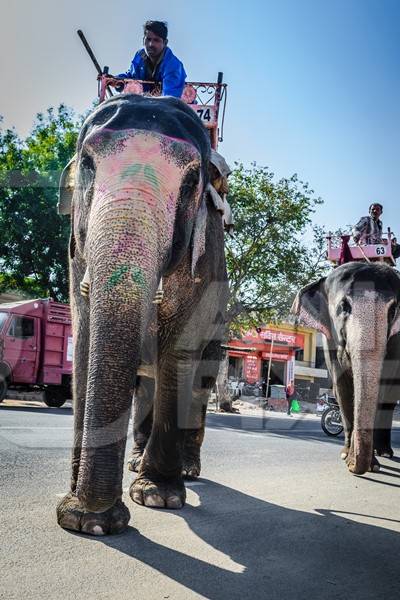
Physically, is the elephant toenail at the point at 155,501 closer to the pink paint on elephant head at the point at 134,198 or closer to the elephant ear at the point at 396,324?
the pink paint on elephant head at the point at 134,198

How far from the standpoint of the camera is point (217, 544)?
3365 mm

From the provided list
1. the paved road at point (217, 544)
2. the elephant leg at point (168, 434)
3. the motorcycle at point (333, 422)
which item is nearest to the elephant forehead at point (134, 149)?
the elephant leg at point (168, 434)

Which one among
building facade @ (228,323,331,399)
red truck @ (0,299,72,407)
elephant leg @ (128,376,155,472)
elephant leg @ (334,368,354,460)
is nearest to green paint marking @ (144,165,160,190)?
elephant leg @ (128,376,155,472)

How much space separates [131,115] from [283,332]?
42.2 metres

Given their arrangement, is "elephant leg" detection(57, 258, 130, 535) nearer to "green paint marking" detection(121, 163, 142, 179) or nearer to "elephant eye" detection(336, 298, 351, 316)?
"green paint marking" detection(121, 163, 142, 179)

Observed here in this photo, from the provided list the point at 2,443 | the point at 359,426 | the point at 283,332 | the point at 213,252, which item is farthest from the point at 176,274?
the point at 283,332

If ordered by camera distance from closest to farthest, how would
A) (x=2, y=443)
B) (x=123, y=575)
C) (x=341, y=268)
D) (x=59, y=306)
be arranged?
(x=123, y=575) → (x=2, y=443) → (x=341, y=268) → (x=59, y=306)

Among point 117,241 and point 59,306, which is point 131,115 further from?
point 59,306

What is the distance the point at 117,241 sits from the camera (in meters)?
3.16

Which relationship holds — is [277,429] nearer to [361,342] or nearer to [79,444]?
[361,342]

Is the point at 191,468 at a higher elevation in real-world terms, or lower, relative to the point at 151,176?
lower

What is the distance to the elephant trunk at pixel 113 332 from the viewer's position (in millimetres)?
2801

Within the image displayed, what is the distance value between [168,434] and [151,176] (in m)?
1.89

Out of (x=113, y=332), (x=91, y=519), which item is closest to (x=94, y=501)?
(x=91, y=519)
